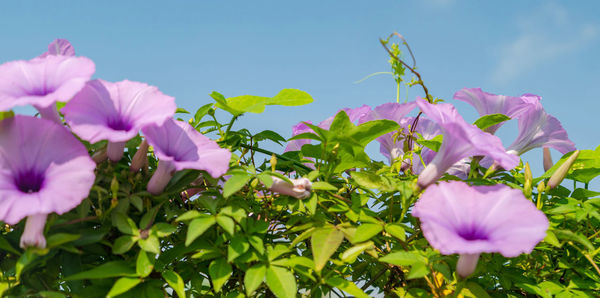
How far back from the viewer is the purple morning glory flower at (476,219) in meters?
0.95

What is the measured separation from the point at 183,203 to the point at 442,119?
0.73 meters

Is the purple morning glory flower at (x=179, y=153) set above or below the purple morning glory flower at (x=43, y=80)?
below

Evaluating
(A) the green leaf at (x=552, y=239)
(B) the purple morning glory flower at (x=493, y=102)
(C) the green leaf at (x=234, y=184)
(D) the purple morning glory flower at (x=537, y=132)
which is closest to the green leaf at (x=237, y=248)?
(C) the green leaf at (x=234, y=184)

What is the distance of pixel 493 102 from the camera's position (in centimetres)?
155

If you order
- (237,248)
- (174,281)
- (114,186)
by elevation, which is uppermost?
(114,186)

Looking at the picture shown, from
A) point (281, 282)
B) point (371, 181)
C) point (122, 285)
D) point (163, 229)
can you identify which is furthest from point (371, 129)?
point (122, 285)

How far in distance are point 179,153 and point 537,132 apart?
1.14 meters

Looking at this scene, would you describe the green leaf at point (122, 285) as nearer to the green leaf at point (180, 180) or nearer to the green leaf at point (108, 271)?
the green leaf at point (108, 271)

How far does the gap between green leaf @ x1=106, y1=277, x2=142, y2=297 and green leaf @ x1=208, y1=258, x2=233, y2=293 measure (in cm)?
16

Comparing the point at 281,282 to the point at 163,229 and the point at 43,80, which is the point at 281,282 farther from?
the point at 43,80

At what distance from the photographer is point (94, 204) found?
1.23 meters

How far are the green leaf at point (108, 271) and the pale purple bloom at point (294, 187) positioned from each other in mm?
381

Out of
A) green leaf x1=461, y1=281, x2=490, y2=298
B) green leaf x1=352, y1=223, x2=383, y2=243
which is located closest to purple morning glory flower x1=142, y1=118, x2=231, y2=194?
green leaf x1=352, y1=223, x2=383, y2=243

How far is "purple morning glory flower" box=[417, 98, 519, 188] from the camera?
3.68 feet
